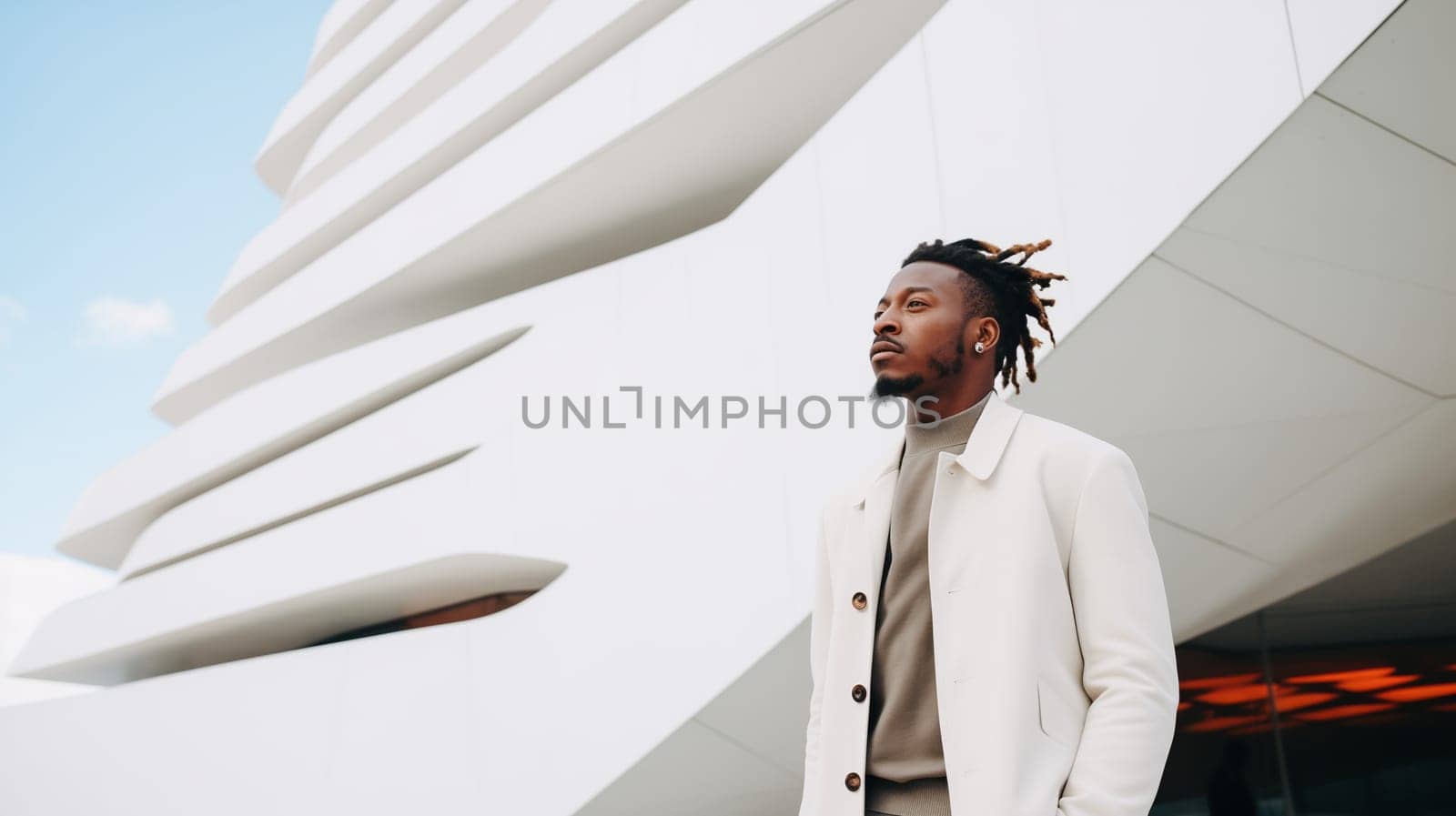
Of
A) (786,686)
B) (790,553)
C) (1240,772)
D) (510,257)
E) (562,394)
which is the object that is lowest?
(1240,772)

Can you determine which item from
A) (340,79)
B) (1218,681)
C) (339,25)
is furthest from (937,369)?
(339,25)

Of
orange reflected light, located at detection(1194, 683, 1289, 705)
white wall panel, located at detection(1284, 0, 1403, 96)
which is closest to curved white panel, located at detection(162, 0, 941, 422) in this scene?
white wall panel, located at detection(1284, 0, 1403, 96)

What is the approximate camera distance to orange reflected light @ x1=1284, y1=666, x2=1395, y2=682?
24.0ft

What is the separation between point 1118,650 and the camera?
6.12ft

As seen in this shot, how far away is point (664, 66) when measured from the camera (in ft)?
30.7

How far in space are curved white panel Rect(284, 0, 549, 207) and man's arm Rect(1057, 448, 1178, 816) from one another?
1259 cm

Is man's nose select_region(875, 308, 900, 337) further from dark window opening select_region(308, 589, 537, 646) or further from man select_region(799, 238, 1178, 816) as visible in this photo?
dark window opening select_region(308, 589, 537, 646)

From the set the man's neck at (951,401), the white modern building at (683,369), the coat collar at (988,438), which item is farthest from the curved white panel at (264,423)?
the coat collar at (988,438)

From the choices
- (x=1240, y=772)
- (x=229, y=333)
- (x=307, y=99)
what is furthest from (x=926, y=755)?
(x=307, y=99)

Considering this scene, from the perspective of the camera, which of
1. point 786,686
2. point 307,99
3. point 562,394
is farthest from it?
point 307,99

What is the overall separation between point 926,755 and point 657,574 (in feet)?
18.3

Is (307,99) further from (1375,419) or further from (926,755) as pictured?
(926,755)

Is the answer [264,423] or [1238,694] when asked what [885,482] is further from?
[264,423]

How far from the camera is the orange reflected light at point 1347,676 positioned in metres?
7.32
